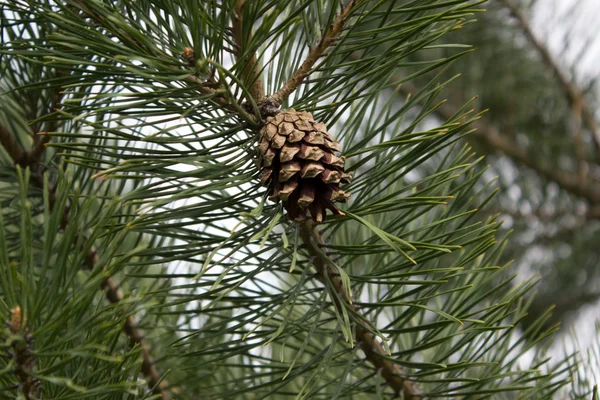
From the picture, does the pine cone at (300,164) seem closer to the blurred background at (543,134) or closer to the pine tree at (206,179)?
the pine tree at (206,179)

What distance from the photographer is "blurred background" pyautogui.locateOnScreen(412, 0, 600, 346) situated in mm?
1578

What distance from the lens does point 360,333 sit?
0.65 metres

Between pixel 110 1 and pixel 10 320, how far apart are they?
0.92 feet

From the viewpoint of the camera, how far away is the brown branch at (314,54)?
0.57 metres

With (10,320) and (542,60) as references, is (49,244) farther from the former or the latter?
(542,60)

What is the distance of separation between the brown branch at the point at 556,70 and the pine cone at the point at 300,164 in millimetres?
1128

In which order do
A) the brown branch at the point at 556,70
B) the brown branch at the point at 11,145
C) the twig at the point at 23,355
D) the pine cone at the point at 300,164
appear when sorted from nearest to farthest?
1. the twig at the point at 23,355
2. the pine cone at the point at 300,164
3. the brown branch at the point at 11,145
4. the brown branch at the point at 556,70

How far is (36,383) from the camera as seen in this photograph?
463 millimetres

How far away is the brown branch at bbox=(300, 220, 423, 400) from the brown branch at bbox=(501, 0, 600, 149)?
1017mm

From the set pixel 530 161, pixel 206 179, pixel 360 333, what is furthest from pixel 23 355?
pixel 530 161

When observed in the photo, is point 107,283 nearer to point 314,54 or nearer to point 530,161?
point 314,54

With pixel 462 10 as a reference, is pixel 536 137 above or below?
above

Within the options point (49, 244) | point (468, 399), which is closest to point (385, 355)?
point (468, 399)

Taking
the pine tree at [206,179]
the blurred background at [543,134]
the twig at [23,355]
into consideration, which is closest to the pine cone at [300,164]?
the pine tree at [206,179]
